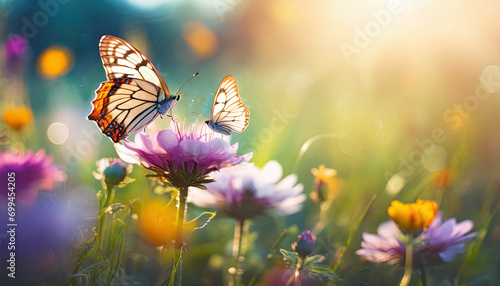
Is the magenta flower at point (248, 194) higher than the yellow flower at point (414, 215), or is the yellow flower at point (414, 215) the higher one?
the magenta flower at point (248, 194)

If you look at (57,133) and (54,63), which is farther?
(54,63)

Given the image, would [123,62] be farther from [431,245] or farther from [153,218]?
[431,245]

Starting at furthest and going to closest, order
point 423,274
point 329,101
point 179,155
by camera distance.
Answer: point 329,101 → point 423,274 → point 179,155

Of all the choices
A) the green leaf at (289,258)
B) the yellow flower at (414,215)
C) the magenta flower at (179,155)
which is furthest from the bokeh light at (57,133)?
the yellow flower at (414,215)

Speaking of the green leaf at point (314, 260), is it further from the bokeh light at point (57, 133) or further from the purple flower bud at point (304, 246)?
the bokeh light at point (57, 133)

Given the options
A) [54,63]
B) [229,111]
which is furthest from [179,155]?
[54,63]

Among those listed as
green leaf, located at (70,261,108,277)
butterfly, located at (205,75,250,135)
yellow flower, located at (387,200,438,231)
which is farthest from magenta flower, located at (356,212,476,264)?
green leaf, located at (70,261,108,277)
